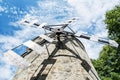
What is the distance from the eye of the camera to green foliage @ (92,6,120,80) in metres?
27.4

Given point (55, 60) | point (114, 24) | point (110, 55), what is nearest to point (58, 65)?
point (55, 60)

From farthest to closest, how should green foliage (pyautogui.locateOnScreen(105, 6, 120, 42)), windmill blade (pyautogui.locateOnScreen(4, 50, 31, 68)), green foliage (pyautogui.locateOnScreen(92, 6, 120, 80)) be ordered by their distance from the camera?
green foliage (pyautogui.locateOnScreen(105, 6, 120, 42))
green foliage (pyautogui.locateOnScreen(92, 6, 120, 80))
windmill blade (pyautogui.locateOnScreen(4, 50, 31, 68))

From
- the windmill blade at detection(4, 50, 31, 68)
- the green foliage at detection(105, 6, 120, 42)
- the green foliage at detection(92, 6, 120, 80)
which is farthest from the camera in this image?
the green foliage at detection(105, 6, 120, 42)

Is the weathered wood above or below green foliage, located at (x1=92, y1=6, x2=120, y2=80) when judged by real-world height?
above

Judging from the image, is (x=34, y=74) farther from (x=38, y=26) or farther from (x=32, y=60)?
(x=38, y=26)

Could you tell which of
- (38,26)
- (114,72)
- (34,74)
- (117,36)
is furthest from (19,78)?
(117,36)

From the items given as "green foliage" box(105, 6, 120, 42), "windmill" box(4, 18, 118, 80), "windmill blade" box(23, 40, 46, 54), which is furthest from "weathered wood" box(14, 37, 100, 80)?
"green foliage" box(105, 6, 120, 42)

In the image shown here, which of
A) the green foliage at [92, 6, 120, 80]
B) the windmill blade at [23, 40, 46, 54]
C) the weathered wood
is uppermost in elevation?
the windmill blade at [23, 40, 46, 54]

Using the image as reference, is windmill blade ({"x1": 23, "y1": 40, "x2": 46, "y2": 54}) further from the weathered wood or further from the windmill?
the weathered wood

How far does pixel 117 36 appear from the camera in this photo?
28.0 meters

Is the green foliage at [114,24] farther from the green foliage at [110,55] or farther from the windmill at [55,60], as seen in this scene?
the windmill at [55,60]

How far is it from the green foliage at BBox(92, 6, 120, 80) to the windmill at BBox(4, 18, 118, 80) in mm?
12247

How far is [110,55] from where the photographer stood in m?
28.0

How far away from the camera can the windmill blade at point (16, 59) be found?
37.6 ft
